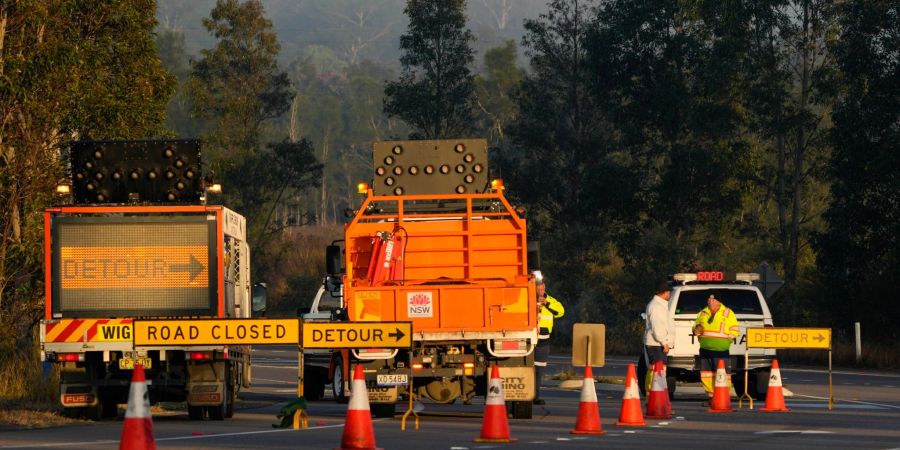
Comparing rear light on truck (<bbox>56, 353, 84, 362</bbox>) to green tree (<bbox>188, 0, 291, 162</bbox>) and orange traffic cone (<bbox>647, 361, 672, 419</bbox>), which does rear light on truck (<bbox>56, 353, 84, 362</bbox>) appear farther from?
green tree (<bbox>188, 0, 291, 162</bbox>)

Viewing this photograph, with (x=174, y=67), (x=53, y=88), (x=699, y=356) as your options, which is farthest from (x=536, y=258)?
(x=174, y=67)

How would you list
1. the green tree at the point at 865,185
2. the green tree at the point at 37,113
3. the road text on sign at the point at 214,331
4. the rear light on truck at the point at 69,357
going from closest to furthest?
the road text on sign at the point at 214,331 → the rear light on truck at the point at 69,357 → the green tree at the point at 37,113 → the green tree at the point at 865,185

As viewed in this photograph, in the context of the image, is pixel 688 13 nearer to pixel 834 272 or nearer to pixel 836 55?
pixel 836 55

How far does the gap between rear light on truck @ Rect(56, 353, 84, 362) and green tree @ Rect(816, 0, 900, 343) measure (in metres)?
35.8

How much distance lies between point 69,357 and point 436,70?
5757 cm

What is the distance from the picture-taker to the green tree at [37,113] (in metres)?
29.5

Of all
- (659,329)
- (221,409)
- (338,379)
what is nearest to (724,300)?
(659,329)

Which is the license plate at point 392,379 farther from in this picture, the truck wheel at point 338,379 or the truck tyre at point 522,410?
the truck wheel at point 338,379

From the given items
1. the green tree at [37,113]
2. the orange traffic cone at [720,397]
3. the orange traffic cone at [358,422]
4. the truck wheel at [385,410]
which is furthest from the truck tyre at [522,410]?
the green tree at [37,113]

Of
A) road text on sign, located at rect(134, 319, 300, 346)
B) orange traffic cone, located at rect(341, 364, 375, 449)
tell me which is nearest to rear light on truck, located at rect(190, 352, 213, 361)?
road text on sign, located at rect(134, 319, 300, 346)

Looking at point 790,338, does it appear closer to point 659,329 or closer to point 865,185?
point 659,329

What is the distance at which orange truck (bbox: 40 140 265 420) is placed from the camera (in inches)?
868

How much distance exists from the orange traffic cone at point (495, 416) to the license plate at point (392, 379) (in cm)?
409

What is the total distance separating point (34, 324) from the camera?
30031 mm
